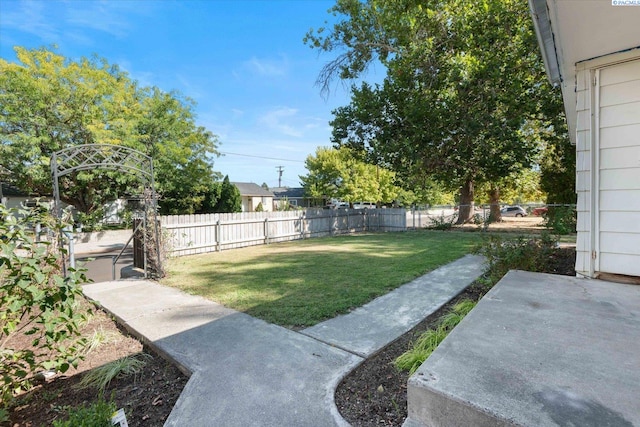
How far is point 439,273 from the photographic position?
18.2 ft

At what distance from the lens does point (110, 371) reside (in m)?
2.45

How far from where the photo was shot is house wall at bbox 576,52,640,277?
2934mm

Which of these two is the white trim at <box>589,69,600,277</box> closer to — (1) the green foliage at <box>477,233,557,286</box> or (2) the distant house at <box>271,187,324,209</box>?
(1) the green foliage at <box>477,233,557,286</box>

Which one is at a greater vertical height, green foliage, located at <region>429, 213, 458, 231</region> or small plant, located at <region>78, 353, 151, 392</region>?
green foliage, located at <region>429, 213, 458, 231</region>

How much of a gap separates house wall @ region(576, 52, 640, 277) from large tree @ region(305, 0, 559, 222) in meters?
5.90

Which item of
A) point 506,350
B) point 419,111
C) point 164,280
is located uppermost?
point 419,111

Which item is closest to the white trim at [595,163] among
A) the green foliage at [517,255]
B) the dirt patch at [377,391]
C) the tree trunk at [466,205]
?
the green foliage at [517,255]

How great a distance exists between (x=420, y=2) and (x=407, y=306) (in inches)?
307

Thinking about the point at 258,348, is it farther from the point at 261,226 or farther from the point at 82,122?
the point at 82,122

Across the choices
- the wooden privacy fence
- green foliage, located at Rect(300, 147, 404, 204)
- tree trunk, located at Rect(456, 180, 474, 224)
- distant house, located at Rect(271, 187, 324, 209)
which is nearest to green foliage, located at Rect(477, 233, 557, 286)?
the wooden privacy fence

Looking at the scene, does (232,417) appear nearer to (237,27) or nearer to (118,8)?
(118,8)

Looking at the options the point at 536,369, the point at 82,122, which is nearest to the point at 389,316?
the point at 536,369

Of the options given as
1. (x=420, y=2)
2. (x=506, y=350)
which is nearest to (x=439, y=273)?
(x=506, y=350)

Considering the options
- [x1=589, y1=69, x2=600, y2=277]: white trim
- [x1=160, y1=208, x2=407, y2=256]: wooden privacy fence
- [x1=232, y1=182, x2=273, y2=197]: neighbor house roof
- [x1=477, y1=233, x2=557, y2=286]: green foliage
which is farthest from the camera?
[x1=232, y1=182, x2=273, y2=197]: neighbor house roof
